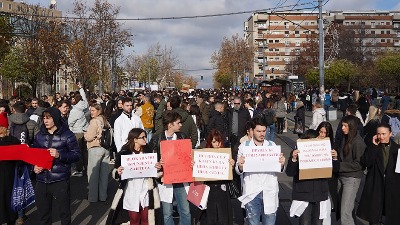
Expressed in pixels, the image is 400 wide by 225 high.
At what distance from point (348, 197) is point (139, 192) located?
268 cm

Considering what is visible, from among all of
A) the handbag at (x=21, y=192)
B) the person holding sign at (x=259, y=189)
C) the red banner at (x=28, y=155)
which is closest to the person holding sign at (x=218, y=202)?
the person holding sign at (x=259, y=189)

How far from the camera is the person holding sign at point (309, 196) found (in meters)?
6.23

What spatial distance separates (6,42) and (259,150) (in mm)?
41250

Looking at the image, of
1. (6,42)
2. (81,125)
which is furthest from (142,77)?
(81,125)

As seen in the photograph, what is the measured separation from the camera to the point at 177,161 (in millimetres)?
6289

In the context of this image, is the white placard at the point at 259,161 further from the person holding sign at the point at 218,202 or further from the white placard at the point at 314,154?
the person holding sign at the point at 218,202

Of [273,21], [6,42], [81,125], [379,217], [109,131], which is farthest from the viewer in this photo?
[273,21]

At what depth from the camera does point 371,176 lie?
21.3ft

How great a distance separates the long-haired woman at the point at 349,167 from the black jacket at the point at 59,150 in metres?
3.43

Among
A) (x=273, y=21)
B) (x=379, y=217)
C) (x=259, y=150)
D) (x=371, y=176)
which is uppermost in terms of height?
(x=273, y=21)

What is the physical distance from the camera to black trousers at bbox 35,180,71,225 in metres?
6.49

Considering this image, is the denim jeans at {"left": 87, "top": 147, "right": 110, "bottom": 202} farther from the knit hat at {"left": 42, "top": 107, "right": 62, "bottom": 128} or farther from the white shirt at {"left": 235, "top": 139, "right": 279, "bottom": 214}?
the white shirt at {"left": 235, "top": 139, "right": 279, "bottom": 214}

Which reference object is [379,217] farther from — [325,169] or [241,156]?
[241,156]

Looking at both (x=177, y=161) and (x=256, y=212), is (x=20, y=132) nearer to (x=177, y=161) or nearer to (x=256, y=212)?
(x=177, y=161)
